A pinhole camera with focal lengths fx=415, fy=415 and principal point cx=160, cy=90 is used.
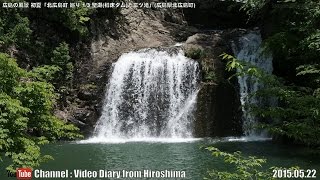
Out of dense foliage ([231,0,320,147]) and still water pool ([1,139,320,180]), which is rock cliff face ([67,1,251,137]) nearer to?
still water pool ([1,139,320,180])

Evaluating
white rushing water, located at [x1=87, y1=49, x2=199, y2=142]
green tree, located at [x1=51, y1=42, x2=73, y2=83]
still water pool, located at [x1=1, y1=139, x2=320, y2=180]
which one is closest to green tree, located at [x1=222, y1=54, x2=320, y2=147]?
still water pool, located at [x1=1, y1=139, x2=320, y2=180]

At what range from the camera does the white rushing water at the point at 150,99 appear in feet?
65.9

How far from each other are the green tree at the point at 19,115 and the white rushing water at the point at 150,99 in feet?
40.5

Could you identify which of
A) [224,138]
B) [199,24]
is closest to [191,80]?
[224,138]

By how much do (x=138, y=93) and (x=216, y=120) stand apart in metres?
4.17

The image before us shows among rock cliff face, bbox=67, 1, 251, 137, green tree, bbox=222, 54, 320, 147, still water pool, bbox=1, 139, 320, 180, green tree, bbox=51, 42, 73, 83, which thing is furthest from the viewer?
green tree, bbox=51, 42, 73, 83

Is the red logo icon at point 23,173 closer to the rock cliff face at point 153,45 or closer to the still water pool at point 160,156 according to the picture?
the still water pool at point 160,156

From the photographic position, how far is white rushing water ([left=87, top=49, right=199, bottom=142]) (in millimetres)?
20094

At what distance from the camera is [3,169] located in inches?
431

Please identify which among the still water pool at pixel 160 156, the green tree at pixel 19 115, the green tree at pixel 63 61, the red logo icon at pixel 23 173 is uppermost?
the green tree at pixel 63 61

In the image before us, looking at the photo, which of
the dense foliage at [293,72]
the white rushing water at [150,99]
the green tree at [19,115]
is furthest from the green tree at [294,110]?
the white rushing water at [150,99]

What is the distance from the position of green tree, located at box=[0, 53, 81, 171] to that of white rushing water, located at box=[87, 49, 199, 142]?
1234 cm

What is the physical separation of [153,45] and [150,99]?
4.67 metres

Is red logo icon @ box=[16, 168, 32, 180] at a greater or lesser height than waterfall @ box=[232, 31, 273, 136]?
lesser
